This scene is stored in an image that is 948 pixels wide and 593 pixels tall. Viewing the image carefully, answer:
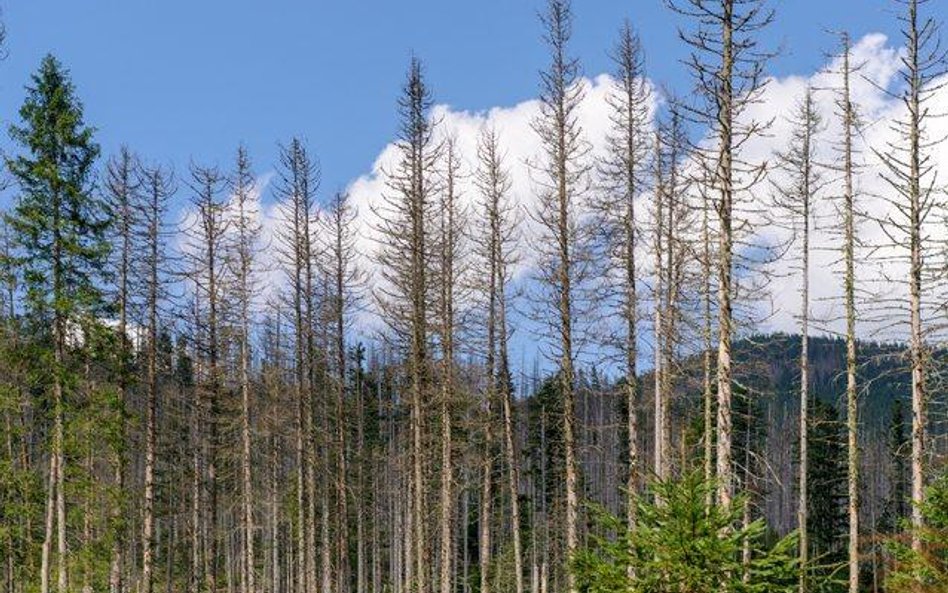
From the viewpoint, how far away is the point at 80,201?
21.9 meters

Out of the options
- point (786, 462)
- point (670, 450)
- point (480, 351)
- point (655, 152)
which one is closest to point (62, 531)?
point (480, 351)

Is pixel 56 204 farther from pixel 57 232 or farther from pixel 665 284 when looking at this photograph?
pixel 665 284

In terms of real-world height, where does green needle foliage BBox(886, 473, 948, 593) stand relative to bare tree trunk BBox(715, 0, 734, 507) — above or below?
below

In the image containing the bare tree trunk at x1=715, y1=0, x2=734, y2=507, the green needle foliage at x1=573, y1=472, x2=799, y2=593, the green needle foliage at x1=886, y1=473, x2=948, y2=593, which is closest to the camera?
the green needle foliage at x1=573, y1=472, x2=799, y2=593

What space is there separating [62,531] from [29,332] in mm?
5796

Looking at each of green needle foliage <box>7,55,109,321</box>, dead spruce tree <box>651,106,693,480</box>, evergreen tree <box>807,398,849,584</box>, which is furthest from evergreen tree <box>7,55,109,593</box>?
evergreen tree <box>807,398,849,584</box>

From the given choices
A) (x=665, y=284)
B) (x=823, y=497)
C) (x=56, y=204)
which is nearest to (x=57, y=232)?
(x=56, y=204)

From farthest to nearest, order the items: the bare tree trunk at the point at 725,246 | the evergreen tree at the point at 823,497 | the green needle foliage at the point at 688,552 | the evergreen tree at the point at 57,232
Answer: the evergreen tree at the point at 823,497
the evergreen tree at the point at 57,232
the bare tree trunk at the point at 725,246
the green needle foliage at the point at 688,552

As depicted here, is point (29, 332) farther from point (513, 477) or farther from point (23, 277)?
point (513, 477)

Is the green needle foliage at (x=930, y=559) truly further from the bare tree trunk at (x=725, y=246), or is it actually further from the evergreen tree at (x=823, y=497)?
the evergreen tree at (x=823, y=497)

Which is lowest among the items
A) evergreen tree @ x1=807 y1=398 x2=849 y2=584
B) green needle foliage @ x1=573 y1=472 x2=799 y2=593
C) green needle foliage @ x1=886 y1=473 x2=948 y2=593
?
Result: evergreen tree @ x1=807 y1=398 x2=849 y2=584

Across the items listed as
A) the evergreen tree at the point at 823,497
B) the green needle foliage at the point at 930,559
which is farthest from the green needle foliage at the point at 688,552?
the evergreen tree at the point at 823,497

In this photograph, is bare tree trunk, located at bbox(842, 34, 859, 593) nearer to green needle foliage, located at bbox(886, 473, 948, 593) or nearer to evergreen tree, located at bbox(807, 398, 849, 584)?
green needle foliage, located at bbox(886, 473, 948, 593)

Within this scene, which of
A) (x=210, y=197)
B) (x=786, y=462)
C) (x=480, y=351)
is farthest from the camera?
(x=786, y=462)
